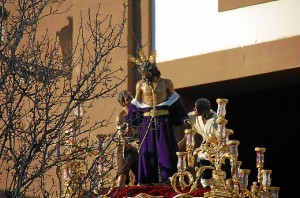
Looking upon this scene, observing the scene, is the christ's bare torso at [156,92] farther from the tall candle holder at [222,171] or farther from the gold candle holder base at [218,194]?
the gold candle holder base at [218,194]

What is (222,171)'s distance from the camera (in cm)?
1892

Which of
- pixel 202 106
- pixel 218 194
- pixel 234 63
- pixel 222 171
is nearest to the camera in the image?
pixel 218 194

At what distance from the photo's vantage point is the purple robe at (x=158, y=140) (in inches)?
795

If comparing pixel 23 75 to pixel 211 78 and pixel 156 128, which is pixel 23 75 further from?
pixel 211 78

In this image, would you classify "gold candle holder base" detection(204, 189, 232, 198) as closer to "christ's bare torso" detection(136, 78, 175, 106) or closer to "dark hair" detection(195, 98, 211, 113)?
"dark hair" detection(195, 98, 211, 113)

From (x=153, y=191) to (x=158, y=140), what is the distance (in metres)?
1.16

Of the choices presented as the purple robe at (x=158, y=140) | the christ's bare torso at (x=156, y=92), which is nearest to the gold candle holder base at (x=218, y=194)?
the purple robe at (x=158, y=140)

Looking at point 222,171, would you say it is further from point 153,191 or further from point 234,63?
point 234,63

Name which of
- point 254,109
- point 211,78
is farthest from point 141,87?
point 254,109

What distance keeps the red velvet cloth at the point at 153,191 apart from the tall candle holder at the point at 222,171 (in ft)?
0.47

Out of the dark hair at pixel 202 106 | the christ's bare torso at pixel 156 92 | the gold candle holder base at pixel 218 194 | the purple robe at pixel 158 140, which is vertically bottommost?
the gold candle holder base at pixel 218 194

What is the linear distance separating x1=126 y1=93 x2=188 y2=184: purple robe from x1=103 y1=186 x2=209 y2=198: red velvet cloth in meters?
0.46

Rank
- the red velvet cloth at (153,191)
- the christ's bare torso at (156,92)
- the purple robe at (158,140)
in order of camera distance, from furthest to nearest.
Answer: the christ's bare torso at (156,92) → the purple robe at (158,140) → the red velvet cloth at (153,191)

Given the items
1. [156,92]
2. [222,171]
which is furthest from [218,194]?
[156,92]
